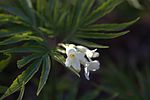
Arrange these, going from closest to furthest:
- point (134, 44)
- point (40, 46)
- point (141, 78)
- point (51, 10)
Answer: point (40, 46) → point (51, 10) → point (141, 78) → point (134, 44)

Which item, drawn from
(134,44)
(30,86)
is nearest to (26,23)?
(30,86)

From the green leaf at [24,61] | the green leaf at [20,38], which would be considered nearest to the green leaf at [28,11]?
the green leaf at [20,38]

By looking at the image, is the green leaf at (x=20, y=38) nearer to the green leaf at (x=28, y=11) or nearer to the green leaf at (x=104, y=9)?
the green leaf at (x=28, y=11)

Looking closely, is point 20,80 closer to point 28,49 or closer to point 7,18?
point 28,49

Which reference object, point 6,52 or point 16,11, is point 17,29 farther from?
point 6,52

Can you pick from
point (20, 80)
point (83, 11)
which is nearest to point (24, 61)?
point (20, 80)

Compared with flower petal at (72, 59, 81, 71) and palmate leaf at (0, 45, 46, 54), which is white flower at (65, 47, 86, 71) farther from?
palmate leaf at (0, 45, 46, 54)

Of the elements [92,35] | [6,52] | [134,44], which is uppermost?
[6,52]
